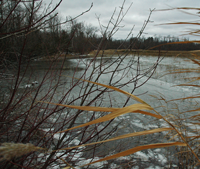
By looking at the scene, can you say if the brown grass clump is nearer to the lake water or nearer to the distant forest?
the lake water

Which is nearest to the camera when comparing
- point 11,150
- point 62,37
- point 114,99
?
point 11,150

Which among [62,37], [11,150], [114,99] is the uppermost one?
[62,37]

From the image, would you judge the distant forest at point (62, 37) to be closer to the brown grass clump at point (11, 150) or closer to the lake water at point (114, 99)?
the lake water at point (114, 99)

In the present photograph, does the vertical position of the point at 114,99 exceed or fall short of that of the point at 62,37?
it falls short

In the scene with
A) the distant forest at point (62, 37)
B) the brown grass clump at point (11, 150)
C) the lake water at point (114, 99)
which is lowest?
the lake water at point (114, 99)

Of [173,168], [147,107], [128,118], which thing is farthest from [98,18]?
[128,118]

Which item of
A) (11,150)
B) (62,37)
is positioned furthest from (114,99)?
(11,150)

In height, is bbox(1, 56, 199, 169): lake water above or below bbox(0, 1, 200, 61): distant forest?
below

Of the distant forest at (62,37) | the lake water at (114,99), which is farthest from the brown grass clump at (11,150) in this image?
the distant forest at (62,37)

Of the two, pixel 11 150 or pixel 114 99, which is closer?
pixel 11 150

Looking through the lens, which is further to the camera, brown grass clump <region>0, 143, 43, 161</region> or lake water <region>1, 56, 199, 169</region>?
lake water <region>1, 56, 199, 169</region>

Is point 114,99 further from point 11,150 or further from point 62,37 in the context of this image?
point 11,150

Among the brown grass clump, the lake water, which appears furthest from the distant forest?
the brown grass clump

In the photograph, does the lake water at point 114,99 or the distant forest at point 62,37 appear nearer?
the distant forest at point 62,37
